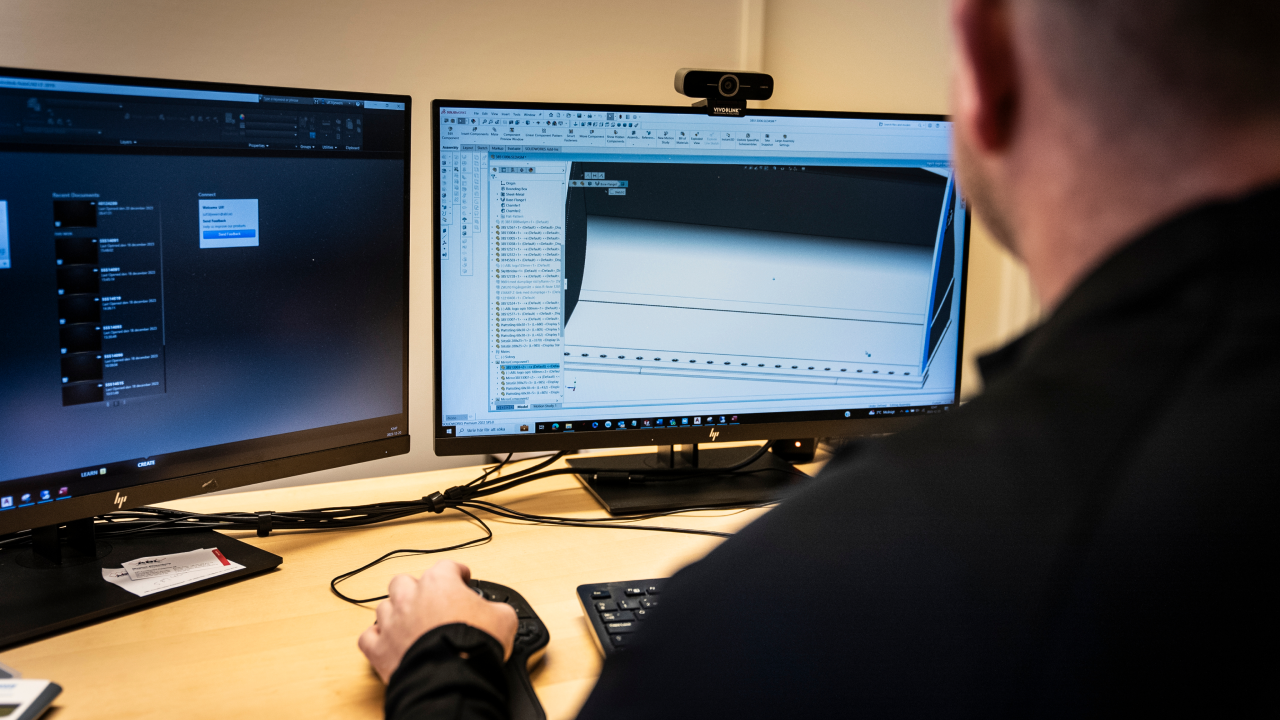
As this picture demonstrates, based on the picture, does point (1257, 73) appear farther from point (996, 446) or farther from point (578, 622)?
point (578, 622)

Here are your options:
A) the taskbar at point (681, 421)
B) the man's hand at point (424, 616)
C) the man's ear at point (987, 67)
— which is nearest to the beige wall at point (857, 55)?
the taskbar at point (681, 421)

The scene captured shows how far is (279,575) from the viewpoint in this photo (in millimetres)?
1012

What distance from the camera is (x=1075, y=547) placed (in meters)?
0.36

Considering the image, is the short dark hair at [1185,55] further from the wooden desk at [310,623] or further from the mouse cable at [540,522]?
the mouse cable at [540,522]

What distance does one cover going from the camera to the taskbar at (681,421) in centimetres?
122

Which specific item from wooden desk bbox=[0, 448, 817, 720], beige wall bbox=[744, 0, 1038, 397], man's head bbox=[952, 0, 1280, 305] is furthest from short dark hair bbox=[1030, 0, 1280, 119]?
beige wall bbox=[744, 0, 1038, 397]

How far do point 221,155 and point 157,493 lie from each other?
0.34 metres

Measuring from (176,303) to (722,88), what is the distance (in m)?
0.69

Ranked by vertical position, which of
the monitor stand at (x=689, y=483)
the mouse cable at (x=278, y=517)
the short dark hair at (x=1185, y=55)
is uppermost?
the short dark hair at (x=1185, y=55)

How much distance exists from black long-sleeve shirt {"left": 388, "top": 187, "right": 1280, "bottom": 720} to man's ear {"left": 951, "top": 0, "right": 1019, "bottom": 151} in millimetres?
103

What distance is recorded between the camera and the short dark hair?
378 millimetres

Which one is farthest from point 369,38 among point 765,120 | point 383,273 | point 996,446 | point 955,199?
point 996,446

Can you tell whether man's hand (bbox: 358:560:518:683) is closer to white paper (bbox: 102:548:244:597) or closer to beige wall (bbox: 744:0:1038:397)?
white paper (bbox: 102:548:244:597)

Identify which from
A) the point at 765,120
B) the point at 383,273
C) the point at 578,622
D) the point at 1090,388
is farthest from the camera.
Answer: the point at 765,120
